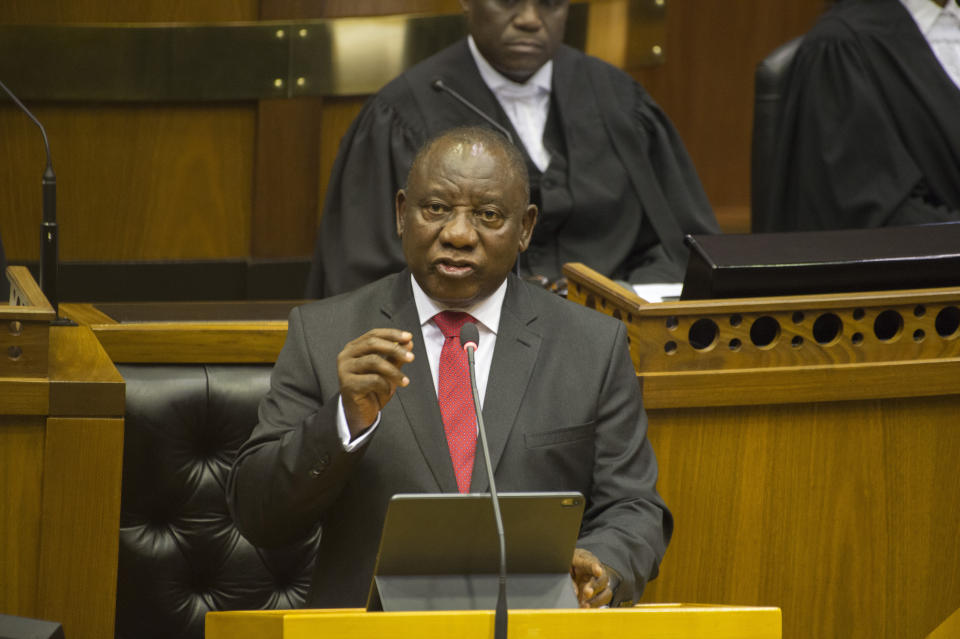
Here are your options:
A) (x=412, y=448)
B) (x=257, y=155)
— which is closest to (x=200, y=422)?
(x=412, y=448)

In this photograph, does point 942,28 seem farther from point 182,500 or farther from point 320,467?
point 320,467

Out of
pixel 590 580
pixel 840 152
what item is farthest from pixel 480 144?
pixel 840 152

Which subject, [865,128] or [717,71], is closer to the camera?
[865,128]

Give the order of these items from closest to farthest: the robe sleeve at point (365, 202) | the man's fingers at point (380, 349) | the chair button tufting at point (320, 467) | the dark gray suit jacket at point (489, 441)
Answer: the man's fingers at point (380, 349) < the chair button tufting at point (320, 467) < the dark gray suit jacket at point (489, 441) < the robe sleeve at point (365, 202)

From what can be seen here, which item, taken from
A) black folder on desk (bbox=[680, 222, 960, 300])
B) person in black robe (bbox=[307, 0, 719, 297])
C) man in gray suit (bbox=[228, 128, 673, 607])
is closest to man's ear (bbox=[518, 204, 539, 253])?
man in gray suit (bbox=[228, 128, 673, 607])

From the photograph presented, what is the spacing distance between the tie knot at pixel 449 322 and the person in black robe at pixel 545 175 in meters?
1.46

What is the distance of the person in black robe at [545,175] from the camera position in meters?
3.88

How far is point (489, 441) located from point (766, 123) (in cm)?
255

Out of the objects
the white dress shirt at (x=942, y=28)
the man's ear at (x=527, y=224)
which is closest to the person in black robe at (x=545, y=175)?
the white dress shirt at (x=942, y=28)

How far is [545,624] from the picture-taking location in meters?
1.57

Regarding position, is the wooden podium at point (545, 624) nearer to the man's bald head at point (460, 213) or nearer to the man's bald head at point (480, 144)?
the man's bald head at point (460, 213)

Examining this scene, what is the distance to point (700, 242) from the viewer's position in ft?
8.73

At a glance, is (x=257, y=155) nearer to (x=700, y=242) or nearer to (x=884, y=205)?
(x=884, y=205)

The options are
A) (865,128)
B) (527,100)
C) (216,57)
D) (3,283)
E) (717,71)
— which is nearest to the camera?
(3,283)
